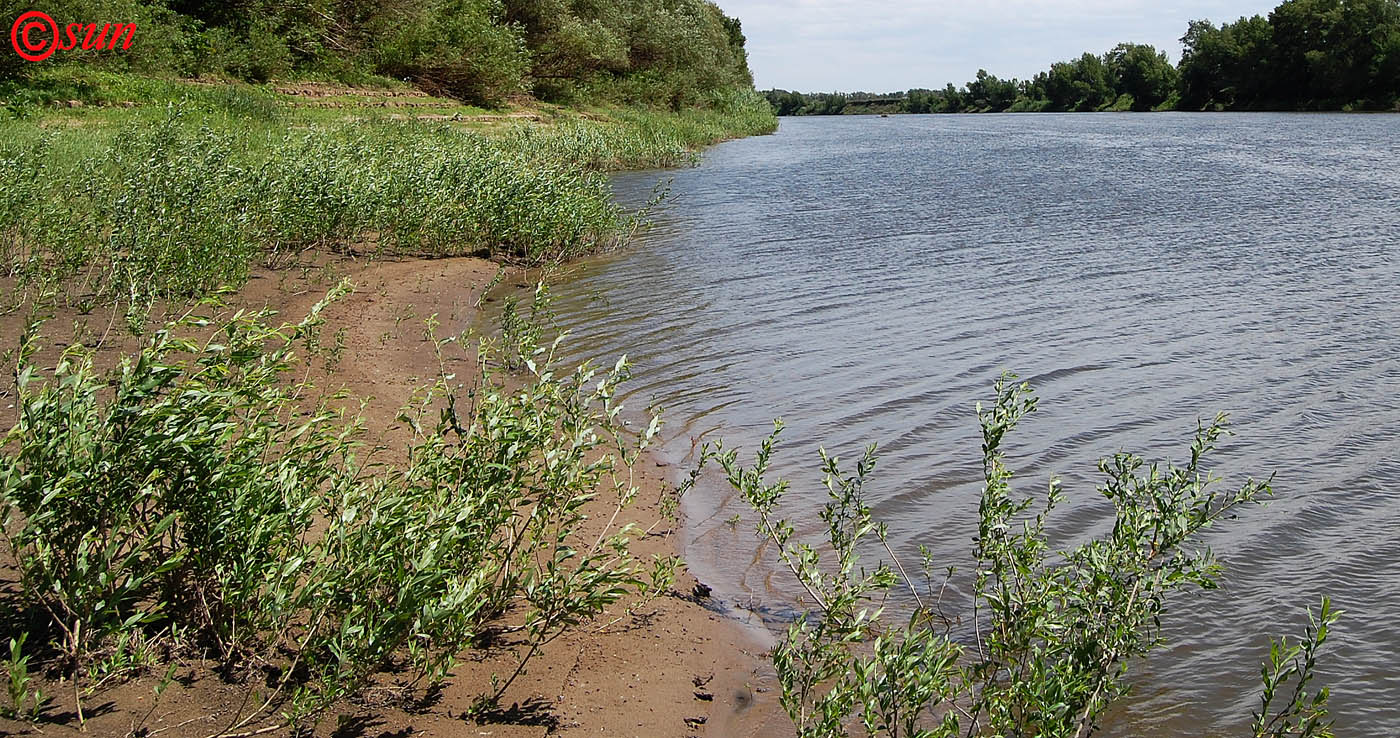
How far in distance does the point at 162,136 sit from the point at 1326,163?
31302 mm

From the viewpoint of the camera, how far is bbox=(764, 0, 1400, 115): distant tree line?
77.2 meters

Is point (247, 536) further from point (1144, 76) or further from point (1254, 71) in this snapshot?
point (1144, 76)

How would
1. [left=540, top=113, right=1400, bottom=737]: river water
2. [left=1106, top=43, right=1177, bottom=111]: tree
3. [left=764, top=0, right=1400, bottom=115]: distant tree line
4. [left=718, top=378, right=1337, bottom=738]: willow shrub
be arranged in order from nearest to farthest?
[left=718, top=378, right=1337, bottom=738]: willow shrub → [left=540, top=113, right=1400, bottom=737]: river water → [left=764, top=0, right=1400, bottom=115]: distant tree line → [left=1106, top=43, right=1177, bottom=111]: tree

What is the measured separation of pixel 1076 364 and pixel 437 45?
1272 inches

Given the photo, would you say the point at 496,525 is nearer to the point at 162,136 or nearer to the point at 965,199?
the point at 162,136

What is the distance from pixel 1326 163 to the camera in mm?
31859

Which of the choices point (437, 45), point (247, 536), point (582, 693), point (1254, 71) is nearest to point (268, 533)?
point (247, 536)

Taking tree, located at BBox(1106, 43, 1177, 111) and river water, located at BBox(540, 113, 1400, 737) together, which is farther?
Result: tree, located at BBox(1106, 43, 1177, 111)

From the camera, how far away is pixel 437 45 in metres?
37.9

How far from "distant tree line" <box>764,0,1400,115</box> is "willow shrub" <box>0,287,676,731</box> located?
85.9m

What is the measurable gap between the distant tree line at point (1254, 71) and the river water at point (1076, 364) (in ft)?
209

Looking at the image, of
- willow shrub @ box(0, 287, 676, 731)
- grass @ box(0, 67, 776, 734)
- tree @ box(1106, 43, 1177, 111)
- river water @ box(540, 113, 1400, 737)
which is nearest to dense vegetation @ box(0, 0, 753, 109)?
river water @ box(540, 113, 1400, 737)

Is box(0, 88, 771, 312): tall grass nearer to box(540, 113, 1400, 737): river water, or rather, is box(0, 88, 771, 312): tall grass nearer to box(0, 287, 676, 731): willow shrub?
box(540, 113, 1400, 737): river water

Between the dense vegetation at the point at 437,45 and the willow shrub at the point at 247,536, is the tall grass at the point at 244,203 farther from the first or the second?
the dense vegetation at the point at 437,45
